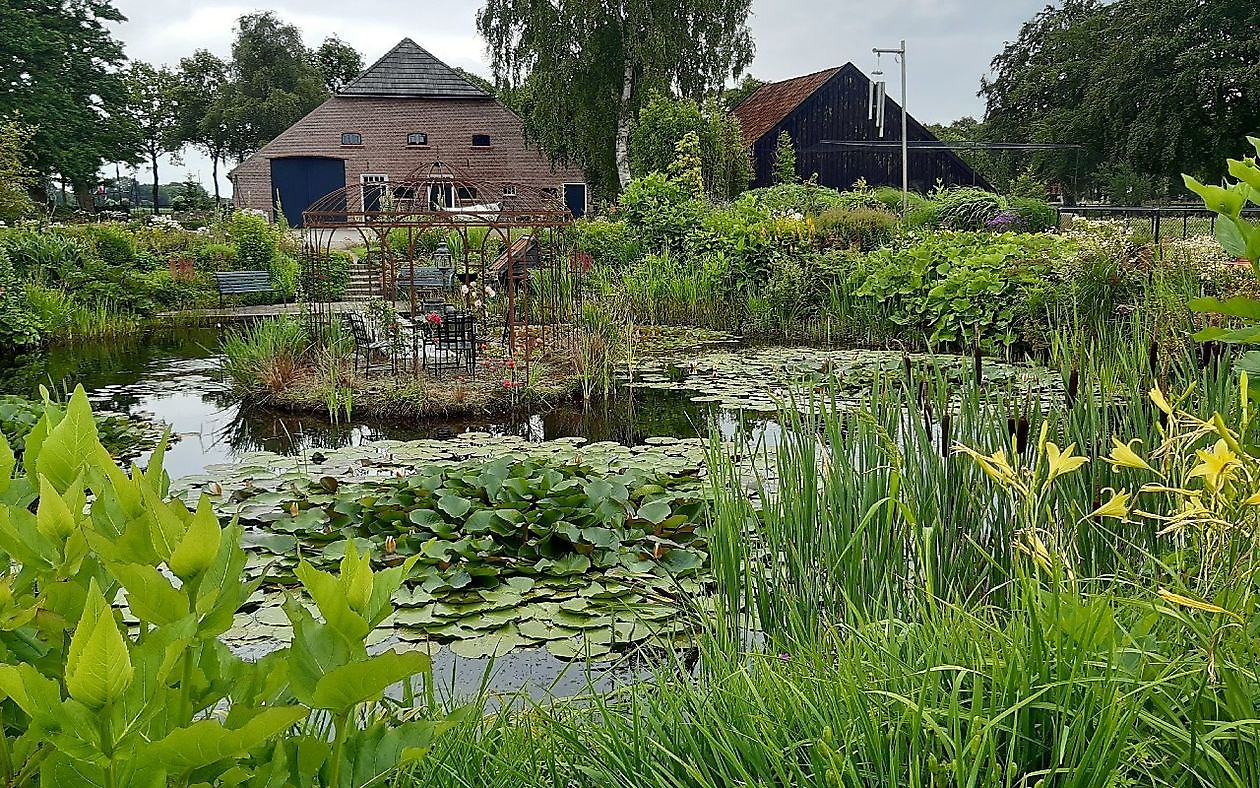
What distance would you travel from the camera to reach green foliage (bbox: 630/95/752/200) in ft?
71.7

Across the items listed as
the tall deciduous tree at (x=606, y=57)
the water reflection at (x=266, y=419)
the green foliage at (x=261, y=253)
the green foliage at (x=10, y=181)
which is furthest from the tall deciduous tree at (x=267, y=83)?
the water reflection at (x=266, y=419)

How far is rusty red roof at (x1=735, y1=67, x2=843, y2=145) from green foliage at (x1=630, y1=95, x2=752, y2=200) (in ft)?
8.22

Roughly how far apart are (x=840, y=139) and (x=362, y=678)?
2772cm

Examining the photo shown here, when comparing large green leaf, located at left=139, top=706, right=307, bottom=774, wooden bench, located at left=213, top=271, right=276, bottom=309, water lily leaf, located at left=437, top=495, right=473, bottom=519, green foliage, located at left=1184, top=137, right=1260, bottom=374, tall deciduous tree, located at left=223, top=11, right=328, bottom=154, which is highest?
tall deciduous tree, located at left=223, top=11, right=328, bottom=154

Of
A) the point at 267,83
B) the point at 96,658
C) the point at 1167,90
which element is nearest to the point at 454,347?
the point at 96,658

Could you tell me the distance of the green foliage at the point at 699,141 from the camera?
21.8 meters

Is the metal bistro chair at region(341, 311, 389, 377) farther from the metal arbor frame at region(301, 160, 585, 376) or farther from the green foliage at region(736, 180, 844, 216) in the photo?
the green foliage at region(736, 180, 844, 216)

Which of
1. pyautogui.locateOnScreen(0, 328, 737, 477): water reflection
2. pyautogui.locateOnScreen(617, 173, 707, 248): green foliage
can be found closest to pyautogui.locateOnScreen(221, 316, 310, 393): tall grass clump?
pyautogui.locateOnScreen(0, 328, 737, 477): water reflection

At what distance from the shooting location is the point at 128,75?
36.4 m

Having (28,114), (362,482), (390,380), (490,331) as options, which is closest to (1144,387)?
(362,482)

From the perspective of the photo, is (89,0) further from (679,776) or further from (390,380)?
(679,776)

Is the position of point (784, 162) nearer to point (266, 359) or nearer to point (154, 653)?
point (266, 359)

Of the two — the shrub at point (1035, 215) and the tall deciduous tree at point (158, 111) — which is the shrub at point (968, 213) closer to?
the shrub at point (1035, 215)

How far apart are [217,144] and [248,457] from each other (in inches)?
1621
